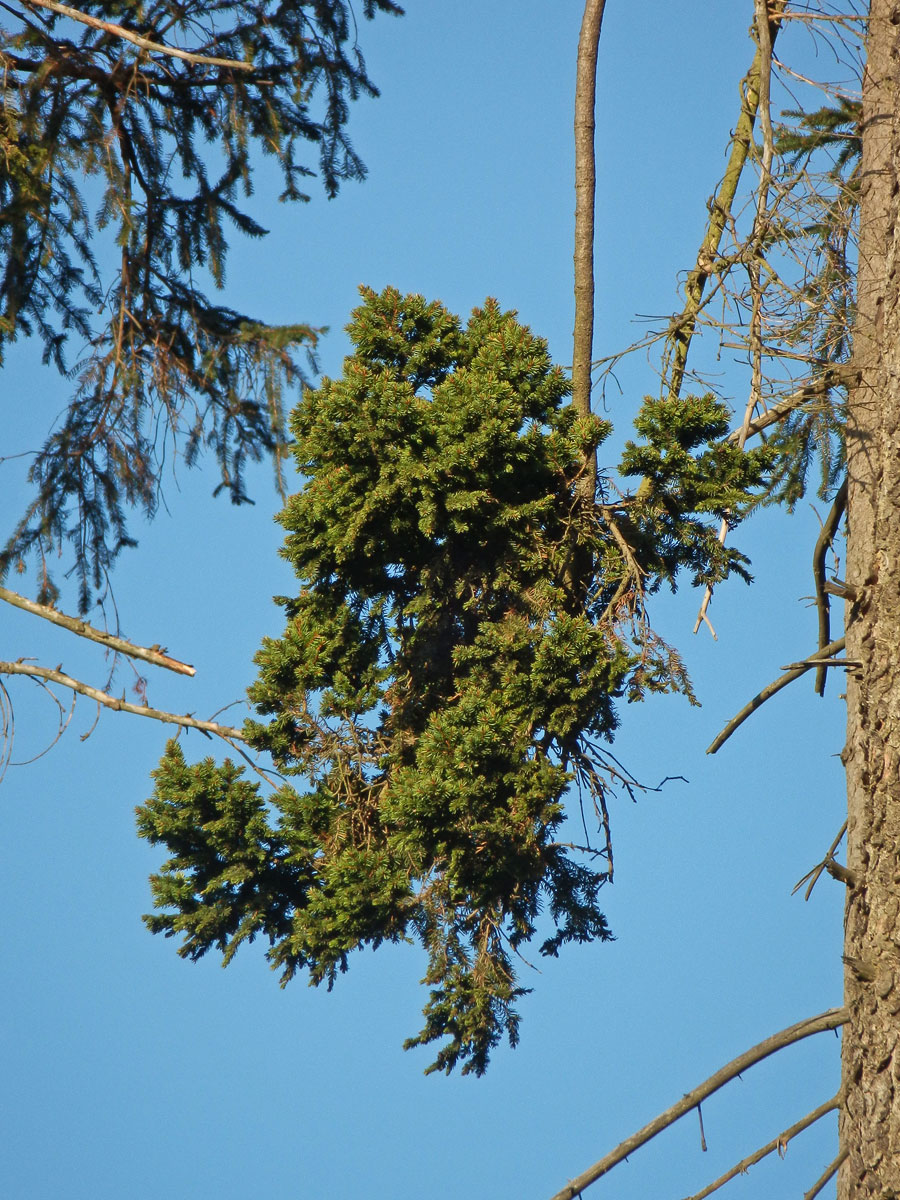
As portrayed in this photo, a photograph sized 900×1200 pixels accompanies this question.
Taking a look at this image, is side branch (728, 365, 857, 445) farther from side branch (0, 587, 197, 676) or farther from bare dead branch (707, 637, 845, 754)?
side branch (0, 587, 197, 676)

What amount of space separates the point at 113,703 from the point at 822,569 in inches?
137

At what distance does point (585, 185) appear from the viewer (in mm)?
6594

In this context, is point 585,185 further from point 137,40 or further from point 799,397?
point 137,40

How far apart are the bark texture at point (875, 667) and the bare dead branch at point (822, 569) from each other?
1.35ft

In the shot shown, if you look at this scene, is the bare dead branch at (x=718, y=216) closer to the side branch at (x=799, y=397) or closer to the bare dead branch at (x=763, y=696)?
the side branch at (x=799, y=397)

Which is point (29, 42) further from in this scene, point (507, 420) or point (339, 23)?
point (507, 420)

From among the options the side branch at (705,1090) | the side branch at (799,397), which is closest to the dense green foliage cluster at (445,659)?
the side branch at (799,397)

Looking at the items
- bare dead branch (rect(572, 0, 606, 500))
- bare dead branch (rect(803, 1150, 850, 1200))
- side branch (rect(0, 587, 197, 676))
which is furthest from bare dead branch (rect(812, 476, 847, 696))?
side branch (rect(0, 587, 197, 676))

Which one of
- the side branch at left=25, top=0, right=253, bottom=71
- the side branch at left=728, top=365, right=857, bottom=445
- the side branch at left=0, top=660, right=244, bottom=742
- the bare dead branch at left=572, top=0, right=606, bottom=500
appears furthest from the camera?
the bare dead branch at left=572, top=0, right=606, bottom=500

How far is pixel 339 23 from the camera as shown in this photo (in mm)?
8227

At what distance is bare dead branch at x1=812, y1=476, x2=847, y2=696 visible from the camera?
6.05m

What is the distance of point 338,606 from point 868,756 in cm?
262

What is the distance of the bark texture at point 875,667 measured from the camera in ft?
15.9

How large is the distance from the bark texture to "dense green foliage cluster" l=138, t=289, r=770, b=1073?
541mm
